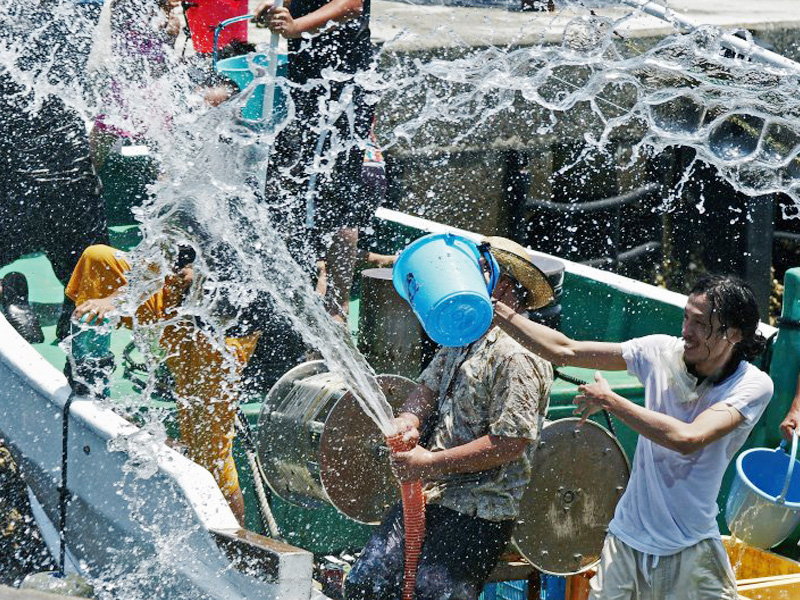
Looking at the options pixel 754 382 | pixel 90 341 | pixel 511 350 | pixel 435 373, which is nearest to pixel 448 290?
pixel 511 350

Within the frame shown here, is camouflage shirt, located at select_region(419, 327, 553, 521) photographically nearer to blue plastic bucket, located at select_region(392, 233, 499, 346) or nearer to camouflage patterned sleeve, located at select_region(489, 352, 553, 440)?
camouflage patterned sleeve, located at select_region(489, 352, 553, 440)

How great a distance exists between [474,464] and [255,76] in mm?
2755

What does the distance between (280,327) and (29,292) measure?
84.3 inches

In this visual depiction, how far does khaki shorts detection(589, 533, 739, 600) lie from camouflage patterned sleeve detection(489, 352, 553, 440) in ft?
1.71

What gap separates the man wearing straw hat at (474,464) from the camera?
14.3 feet

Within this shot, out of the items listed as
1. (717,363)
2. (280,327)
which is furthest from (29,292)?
(717,363)

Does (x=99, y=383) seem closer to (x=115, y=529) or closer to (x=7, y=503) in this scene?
(x=115, y=529)

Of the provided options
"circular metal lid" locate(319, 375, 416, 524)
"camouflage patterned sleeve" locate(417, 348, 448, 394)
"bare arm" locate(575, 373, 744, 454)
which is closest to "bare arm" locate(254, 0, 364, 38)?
"circular metal lid" locate(319, 375, 416, 524)

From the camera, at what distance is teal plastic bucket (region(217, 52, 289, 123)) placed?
243 inches

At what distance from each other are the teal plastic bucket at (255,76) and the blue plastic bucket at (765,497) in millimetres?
2630

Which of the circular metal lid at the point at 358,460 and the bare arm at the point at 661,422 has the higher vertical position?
the bare arm at the point at 661,422

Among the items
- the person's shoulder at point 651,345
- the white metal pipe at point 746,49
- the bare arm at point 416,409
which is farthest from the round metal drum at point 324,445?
the white metal pipe at point 746,49

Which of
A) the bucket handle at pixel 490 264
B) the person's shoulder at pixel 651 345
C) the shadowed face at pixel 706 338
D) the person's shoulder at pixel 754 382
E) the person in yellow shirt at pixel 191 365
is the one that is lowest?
the person in yellow shirt at pixel 191 365

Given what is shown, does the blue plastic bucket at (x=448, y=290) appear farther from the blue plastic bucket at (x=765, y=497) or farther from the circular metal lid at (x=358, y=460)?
the blue plastic bucket at (x=765, y=497)
